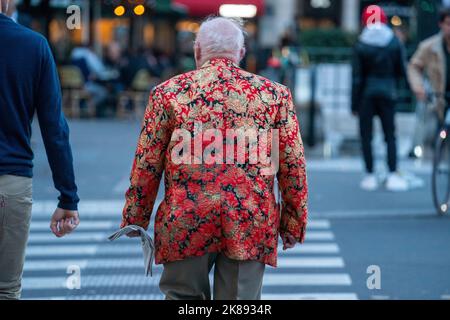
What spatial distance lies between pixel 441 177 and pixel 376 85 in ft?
6.18

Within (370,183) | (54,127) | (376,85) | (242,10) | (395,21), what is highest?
(395,21)

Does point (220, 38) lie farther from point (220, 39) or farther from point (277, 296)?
point (277, 296)

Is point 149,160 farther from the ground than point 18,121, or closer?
closer

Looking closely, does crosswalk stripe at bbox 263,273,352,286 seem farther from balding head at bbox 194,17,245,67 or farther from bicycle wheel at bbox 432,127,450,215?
balding head at bbox 194,17,245,67

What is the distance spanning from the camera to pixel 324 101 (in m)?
17.7

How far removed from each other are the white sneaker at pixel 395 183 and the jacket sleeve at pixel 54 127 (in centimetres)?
725

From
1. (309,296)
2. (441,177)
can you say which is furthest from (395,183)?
(309,296)

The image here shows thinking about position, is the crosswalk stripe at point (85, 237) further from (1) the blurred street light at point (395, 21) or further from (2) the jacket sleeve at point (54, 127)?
(1) the blurred street light at point (395, 21)

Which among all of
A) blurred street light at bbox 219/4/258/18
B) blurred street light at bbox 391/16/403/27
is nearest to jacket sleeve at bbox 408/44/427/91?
blurred street light at bbox 391/16/403/27

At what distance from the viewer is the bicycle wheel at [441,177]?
9617 millimetres

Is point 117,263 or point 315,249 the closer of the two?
point 117,263

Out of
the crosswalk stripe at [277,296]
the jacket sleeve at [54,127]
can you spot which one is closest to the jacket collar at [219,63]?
the jacket sleeve at [54,127]

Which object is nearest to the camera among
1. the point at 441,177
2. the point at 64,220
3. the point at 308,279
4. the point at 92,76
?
the point at 64,220

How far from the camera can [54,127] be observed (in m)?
4.38
